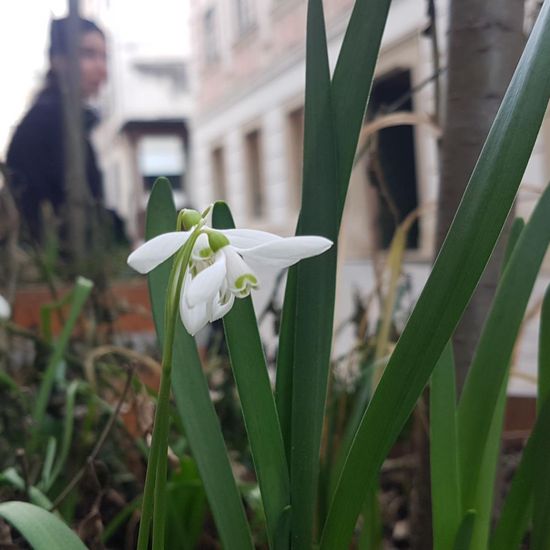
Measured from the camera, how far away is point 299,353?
463 millimetres

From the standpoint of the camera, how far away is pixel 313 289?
1.52 feet

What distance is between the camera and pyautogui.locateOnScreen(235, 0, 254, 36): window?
1049 cm

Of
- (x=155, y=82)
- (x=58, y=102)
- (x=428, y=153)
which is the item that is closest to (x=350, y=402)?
(x=58, y=102)

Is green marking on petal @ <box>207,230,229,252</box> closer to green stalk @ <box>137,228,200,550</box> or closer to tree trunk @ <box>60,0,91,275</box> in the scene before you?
green stalk @ <box>137,228,200,550</box>

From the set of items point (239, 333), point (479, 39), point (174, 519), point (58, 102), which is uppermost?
point (58, 102)

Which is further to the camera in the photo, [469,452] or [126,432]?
[126,432]

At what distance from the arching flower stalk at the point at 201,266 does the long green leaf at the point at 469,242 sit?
0.31ft

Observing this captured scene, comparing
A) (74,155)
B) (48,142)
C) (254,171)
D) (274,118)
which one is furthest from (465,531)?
(254,171)

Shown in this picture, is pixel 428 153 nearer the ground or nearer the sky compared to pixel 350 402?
nearer the sky

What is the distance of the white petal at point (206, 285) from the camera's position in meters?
0.33

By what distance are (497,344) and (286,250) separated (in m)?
0.25

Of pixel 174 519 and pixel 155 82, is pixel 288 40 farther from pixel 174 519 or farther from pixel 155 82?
pixel 155 82

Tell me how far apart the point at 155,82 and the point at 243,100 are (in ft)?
30.5

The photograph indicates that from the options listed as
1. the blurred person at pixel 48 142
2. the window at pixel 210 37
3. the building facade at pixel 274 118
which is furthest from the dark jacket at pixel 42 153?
the window at pixel 210 37
